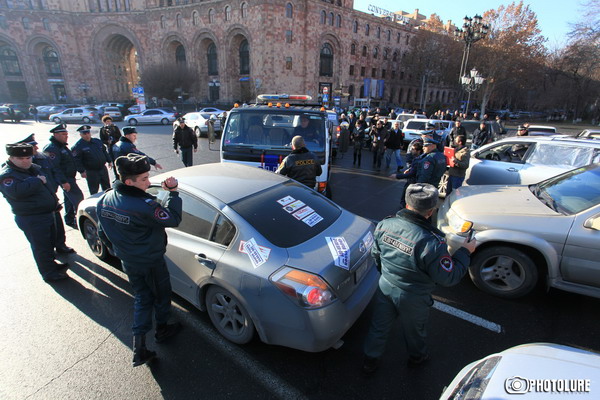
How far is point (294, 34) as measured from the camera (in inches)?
1634

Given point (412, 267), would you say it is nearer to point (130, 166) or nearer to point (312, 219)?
point (312, 219)

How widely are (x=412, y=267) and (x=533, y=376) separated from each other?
2.75 ft

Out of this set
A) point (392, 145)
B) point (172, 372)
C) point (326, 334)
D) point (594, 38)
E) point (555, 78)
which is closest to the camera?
A: point (326, 334)

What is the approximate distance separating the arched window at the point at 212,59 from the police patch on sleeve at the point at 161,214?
167 feet

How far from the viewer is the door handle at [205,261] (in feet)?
8.88

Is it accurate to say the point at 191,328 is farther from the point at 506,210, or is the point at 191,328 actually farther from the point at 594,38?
the point at 594,38

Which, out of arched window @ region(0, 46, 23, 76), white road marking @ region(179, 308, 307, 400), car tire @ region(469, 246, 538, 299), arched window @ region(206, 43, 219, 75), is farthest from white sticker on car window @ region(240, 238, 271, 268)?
arched window @ region(0, 46, 23, 76)

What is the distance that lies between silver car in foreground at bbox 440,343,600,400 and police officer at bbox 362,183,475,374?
0.52m

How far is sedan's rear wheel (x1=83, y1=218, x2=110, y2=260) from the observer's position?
4242mm

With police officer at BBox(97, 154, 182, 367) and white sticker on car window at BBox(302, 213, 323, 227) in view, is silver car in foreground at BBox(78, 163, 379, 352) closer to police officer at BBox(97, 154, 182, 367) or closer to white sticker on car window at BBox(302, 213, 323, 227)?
white sticker on car window at BBox(302, 213, 323, 227)

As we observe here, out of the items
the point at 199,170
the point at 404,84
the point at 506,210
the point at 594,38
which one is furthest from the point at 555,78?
the point at 199,170

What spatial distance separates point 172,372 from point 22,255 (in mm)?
3788

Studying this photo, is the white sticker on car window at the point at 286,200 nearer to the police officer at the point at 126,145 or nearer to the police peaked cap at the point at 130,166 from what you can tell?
the police peaked cap at the point at 130,166

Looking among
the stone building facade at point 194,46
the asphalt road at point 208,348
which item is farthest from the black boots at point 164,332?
the stone building facade at point 194,46
